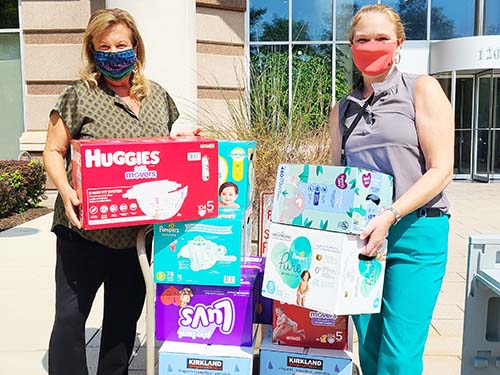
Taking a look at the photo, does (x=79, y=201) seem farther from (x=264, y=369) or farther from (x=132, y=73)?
(x=264, y=369)

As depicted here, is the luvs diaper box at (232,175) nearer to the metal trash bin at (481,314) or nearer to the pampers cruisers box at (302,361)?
the pampers cruisers box at (302,361)

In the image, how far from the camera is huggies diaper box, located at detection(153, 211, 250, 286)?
245 cm

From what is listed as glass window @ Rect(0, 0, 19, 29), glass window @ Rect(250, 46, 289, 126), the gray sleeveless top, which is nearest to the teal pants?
the gray sleeveless top

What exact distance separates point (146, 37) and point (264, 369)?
692cm

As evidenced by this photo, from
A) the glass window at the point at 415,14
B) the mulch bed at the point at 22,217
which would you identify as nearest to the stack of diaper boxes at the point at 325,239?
the mulch bed at the point at 22,217

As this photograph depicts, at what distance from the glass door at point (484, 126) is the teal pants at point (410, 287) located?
44.5 feet

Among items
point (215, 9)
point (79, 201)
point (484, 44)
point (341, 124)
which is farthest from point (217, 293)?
point (484, 44)

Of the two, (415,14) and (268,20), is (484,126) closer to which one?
(415,14)

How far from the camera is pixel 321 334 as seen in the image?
2648mm

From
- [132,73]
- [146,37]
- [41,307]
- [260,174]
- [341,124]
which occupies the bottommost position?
[41,307]

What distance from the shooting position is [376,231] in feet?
7.00

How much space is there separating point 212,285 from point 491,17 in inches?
599

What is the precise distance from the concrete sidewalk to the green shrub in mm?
772

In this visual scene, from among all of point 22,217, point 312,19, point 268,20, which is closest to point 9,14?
point 22,217
